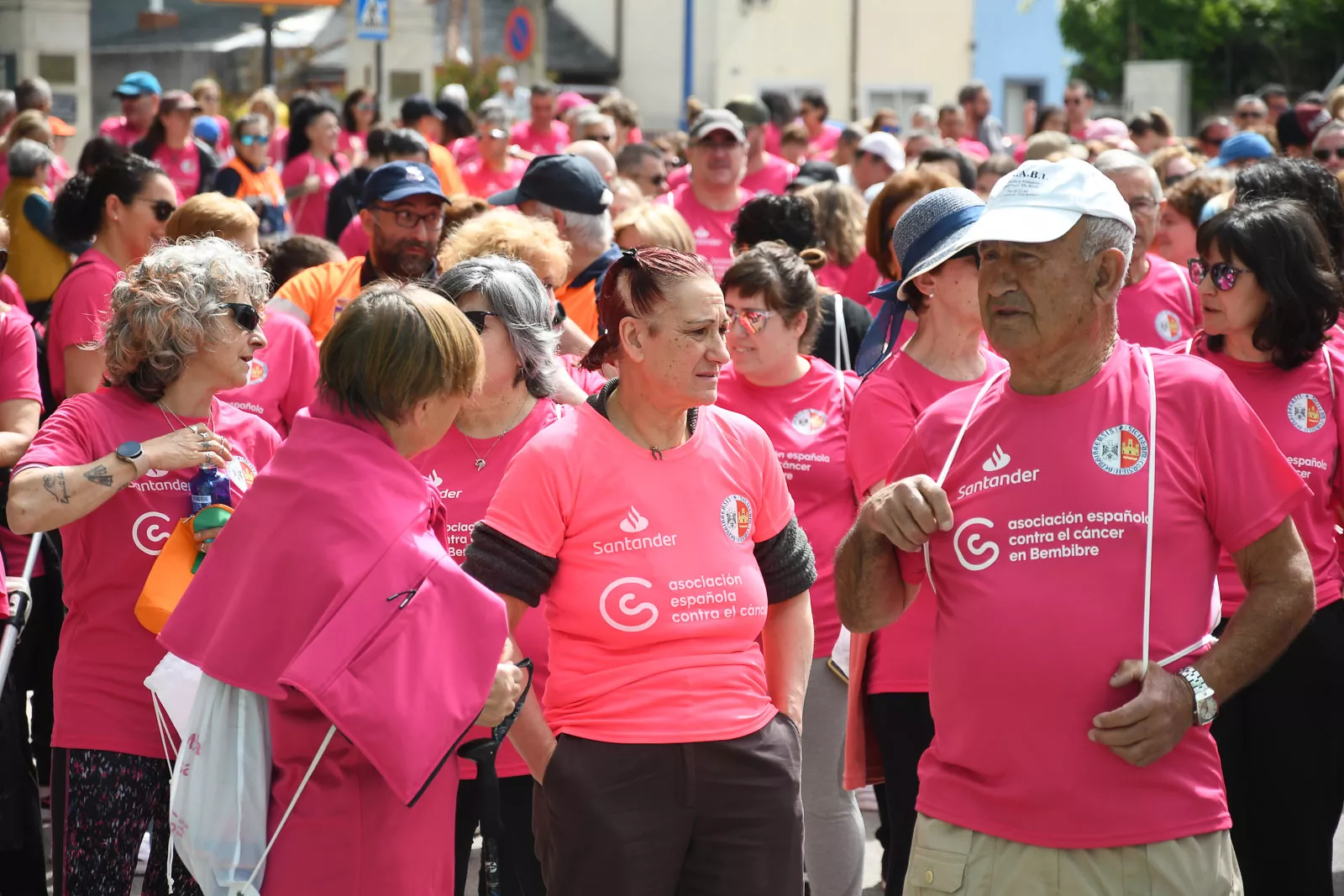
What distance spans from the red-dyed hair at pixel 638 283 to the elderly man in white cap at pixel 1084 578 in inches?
31.0

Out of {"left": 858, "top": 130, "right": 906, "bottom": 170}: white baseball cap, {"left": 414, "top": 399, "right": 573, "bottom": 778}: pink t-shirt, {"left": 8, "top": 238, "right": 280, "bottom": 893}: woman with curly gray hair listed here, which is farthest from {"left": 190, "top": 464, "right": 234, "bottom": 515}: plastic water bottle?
{"left": 858, "top": 130, "right": 906, "bottom": 170}: white baseball cap

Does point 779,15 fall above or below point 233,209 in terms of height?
above

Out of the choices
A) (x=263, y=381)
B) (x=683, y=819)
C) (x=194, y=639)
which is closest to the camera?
(x=194, y=639)

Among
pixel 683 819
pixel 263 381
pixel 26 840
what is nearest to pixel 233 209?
pixel 263 381

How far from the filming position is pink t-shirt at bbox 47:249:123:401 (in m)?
5.71

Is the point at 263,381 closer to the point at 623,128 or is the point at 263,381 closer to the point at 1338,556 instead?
the point at 1338,556

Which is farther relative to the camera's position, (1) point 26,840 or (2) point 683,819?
(1) point 26,840

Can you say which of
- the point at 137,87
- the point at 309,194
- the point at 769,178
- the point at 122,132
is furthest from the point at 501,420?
the point at 122,132

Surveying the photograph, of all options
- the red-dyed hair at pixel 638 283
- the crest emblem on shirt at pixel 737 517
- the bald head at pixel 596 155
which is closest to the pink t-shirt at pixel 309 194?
the bald head at pixel 596 155

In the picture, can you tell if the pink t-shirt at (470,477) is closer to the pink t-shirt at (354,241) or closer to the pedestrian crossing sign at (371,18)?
the pink t-shirt at (354,241)

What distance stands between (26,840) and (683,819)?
2.55 m

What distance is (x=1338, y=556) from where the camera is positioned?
15.4 ft

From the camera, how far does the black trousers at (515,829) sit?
14.3 feet

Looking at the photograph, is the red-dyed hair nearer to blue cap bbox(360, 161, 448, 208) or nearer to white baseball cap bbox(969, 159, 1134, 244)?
white baseball cap bbox(969, 159, 1134, 244)
